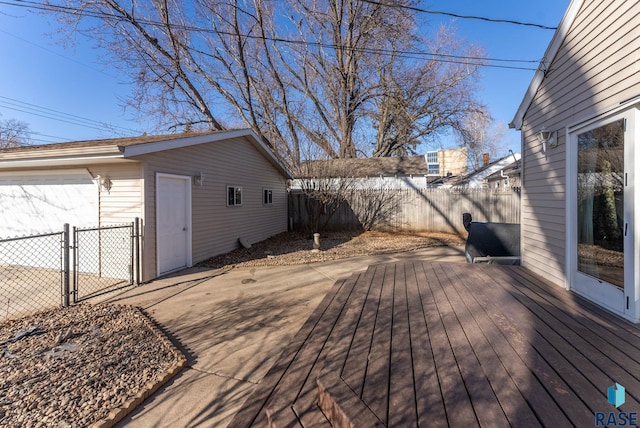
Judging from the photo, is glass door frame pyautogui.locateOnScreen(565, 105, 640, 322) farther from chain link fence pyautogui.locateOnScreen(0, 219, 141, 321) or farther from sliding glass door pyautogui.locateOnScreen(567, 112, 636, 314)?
chain link fence pyautogui.locateOnScreen(0, 219, 141, 321)

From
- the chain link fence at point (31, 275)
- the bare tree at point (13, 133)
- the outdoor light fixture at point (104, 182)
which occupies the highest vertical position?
the bare tree at point (13, 133)

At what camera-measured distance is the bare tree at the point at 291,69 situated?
1407cm

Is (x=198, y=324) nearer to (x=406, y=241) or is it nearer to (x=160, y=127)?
(x=406, y=241)

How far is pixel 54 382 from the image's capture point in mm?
2469

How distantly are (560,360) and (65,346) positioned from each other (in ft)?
15.1

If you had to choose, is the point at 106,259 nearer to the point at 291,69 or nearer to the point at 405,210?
the point at 405,210

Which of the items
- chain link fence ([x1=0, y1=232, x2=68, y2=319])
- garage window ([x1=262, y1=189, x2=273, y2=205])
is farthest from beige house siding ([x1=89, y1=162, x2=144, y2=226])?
garage window ([x1=262, y1=189, x2=273, y2=205])

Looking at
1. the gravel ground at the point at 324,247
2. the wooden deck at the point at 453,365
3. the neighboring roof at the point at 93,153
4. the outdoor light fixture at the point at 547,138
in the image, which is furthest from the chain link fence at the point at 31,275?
the outdoor light fixture at the point at 547,138

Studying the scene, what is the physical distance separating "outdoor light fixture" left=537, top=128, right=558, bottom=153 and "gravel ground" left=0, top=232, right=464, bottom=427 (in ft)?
17.4

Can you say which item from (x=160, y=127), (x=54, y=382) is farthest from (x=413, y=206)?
(x=160, y=127)

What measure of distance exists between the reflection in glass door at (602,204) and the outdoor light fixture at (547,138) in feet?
1.59

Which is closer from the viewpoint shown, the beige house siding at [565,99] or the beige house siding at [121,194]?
the beige house siding at [565,99]

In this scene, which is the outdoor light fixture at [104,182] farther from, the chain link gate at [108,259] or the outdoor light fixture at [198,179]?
the outdoor light fixture at [198,179]

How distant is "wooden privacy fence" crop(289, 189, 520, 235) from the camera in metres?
12.1
